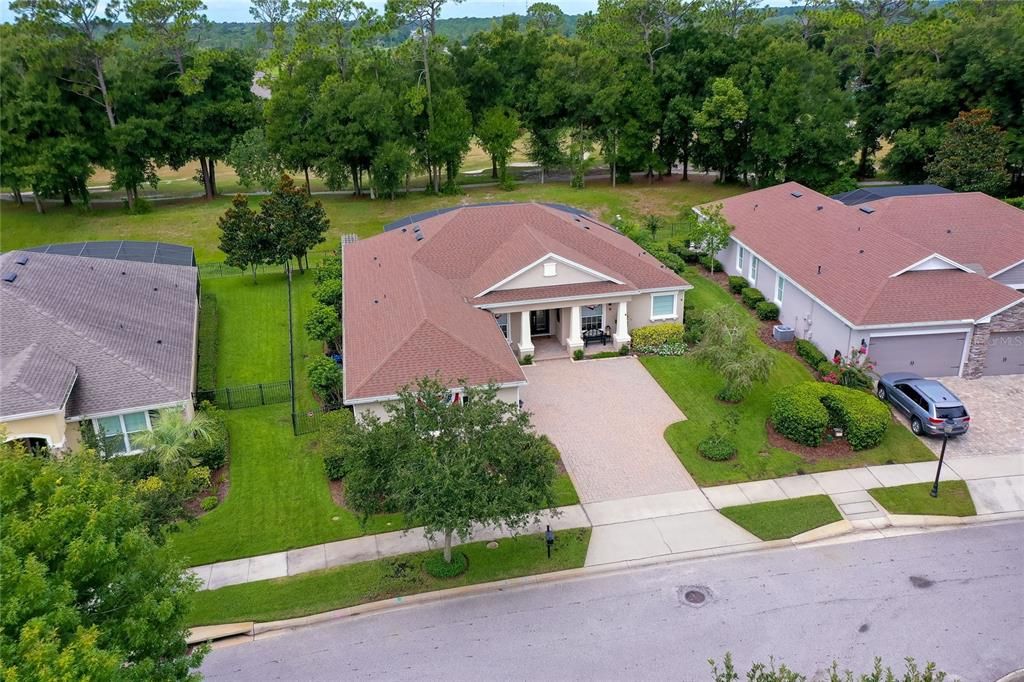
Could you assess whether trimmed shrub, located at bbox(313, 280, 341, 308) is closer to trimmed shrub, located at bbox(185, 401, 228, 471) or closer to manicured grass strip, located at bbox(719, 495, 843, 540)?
trimmed shrub, located at bbox(185, 401, 228, 471)

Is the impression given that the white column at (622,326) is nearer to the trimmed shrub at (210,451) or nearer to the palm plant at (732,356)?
the palm plant at (732,356)

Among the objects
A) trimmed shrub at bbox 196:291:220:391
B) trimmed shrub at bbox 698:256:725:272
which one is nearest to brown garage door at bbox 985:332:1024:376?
trimmed shrub at bbox 698:256:725:272

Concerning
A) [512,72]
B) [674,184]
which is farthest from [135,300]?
[674,184]

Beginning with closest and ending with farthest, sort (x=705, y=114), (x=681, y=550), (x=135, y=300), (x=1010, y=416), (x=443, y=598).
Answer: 1. (x=443, y=598)
2. (x=681, y=550)
3. (x=1010, y=416)
4. (x=135, y=300)
5. (x=705, y=114)

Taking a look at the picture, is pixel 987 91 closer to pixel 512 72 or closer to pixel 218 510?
pixel 512 72

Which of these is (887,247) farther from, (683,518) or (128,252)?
(128,252)

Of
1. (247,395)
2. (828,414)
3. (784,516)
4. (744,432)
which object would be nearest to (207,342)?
(247,395)

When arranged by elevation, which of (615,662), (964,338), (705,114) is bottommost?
(615,662)
